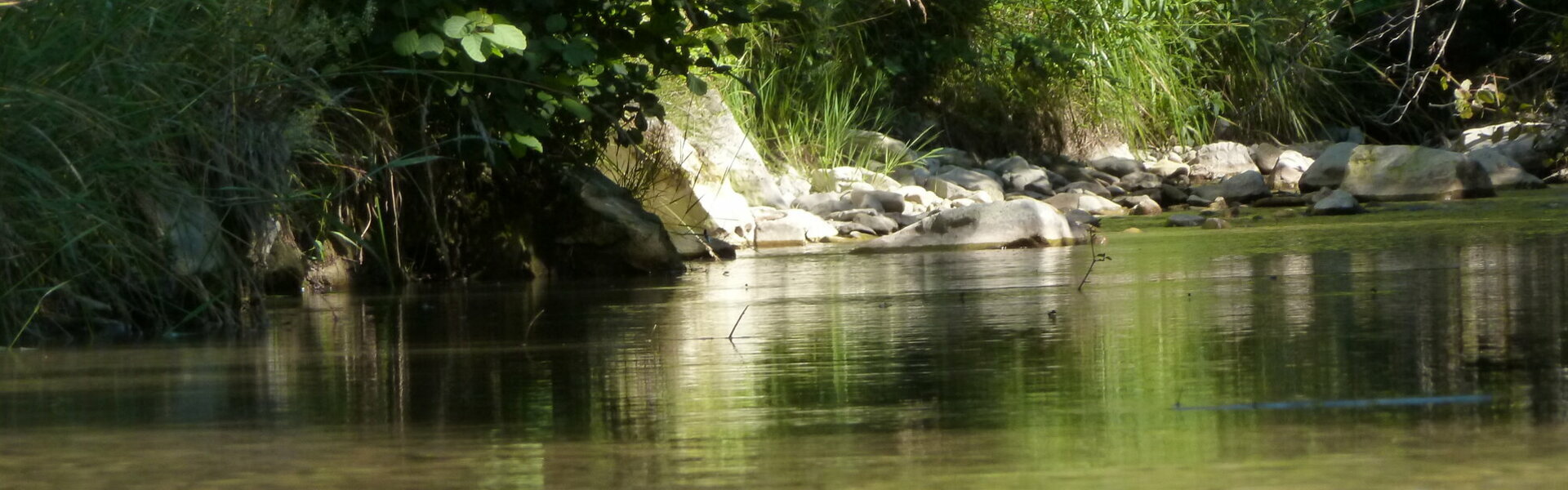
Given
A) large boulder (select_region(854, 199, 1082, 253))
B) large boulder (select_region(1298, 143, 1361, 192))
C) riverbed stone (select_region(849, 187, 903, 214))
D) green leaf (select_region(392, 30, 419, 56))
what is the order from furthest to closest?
large boulder (select_region(1298, 143, 1361, 192))
riverbed stone (select_region(849, 187, 903, 214))
large boulder (select_region(854, 199, 1082, 253))
green leaf (select_region(392, 30, 419, 56))

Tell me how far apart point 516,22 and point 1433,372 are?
4.00 m

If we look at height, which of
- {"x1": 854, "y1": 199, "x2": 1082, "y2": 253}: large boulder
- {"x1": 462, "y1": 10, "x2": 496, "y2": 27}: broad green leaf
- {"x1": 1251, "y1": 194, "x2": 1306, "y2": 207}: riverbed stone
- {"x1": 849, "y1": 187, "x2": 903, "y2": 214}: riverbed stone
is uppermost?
{"x1": 462, "y1": 10, "x2": 496, "y2": 27}: broad green leaf

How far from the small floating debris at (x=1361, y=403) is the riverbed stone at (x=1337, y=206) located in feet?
27.5

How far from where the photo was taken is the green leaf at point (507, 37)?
216 inches

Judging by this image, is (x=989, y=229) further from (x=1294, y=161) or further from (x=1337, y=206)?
(x=1294, y=161)

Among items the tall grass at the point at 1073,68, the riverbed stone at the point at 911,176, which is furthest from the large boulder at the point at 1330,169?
the riverbed stone at the point at 911,176

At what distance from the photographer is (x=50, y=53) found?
4.34 m

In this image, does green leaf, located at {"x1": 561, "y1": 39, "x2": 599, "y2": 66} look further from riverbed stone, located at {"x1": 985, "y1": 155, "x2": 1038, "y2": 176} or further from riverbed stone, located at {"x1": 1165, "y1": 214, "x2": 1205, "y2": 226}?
riverbed stone, located at {"x1": 985, "y1": 155, "x2": 1038, "y2": 176}

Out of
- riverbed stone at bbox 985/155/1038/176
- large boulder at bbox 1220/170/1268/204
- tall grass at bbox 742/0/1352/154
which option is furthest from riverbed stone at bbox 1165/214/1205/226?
tall grass at bbox 742/0/1352/154

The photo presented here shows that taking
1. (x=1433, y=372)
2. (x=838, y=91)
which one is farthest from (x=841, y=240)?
(x=1433, y=372)

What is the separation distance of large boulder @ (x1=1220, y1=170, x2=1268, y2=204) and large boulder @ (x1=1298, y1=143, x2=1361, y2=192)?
26.9 inches

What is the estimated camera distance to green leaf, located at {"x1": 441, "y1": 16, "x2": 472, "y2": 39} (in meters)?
5.50

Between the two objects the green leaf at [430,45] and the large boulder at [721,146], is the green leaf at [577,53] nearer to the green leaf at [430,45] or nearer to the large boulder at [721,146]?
the green leaf at [430,45]

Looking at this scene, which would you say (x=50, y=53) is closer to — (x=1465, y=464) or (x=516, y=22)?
(x=516, y=22)
